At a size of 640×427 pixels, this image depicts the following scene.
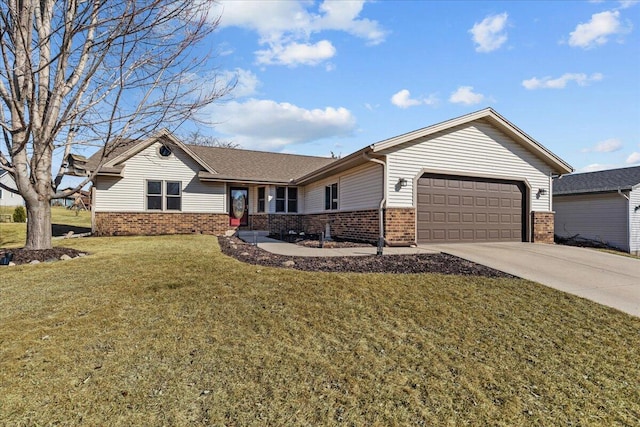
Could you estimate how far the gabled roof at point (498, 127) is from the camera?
10.5 metres

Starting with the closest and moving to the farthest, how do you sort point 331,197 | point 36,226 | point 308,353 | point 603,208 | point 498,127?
point 308,353 → point 36,226 → point 498,127 → point 331,197 → point 603,208

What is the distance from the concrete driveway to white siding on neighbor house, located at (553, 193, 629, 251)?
26.2 feet

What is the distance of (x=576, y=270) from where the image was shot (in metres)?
7.56

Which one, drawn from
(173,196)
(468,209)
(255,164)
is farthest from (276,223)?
(468,209)

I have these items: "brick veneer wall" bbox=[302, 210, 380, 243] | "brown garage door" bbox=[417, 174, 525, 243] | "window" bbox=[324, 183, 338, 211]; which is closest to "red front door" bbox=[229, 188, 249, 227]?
"brick veneer wall" bbox=[302, 210, 380, 243]

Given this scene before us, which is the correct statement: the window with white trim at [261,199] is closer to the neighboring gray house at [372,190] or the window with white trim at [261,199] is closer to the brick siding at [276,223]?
the neighboring gray house at [372,190]

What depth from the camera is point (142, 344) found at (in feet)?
12.3

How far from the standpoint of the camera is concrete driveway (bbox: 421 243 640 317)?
5.94 m

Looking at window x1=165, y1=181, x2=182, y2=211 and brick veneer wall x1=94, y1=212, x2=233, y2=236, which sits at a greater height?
window x1=165, y1=181, x2=182, y2=211

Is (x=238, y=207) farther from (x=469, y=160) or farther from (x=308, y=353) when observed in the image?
(x=308, y=353)

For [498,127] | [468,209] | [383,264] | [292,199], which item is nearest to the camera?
[383,264]

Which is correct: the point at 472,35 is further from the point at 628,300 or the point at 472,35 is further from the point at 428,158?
the point at 628,300

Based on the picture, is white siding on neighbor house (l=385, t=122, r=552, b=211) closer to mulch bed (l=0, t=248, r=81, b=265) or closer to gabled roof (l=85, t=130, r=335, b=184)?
gabled roof (l=85, t=130, r=335, b=184)

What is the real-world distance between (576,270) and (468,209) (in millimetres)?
4540
